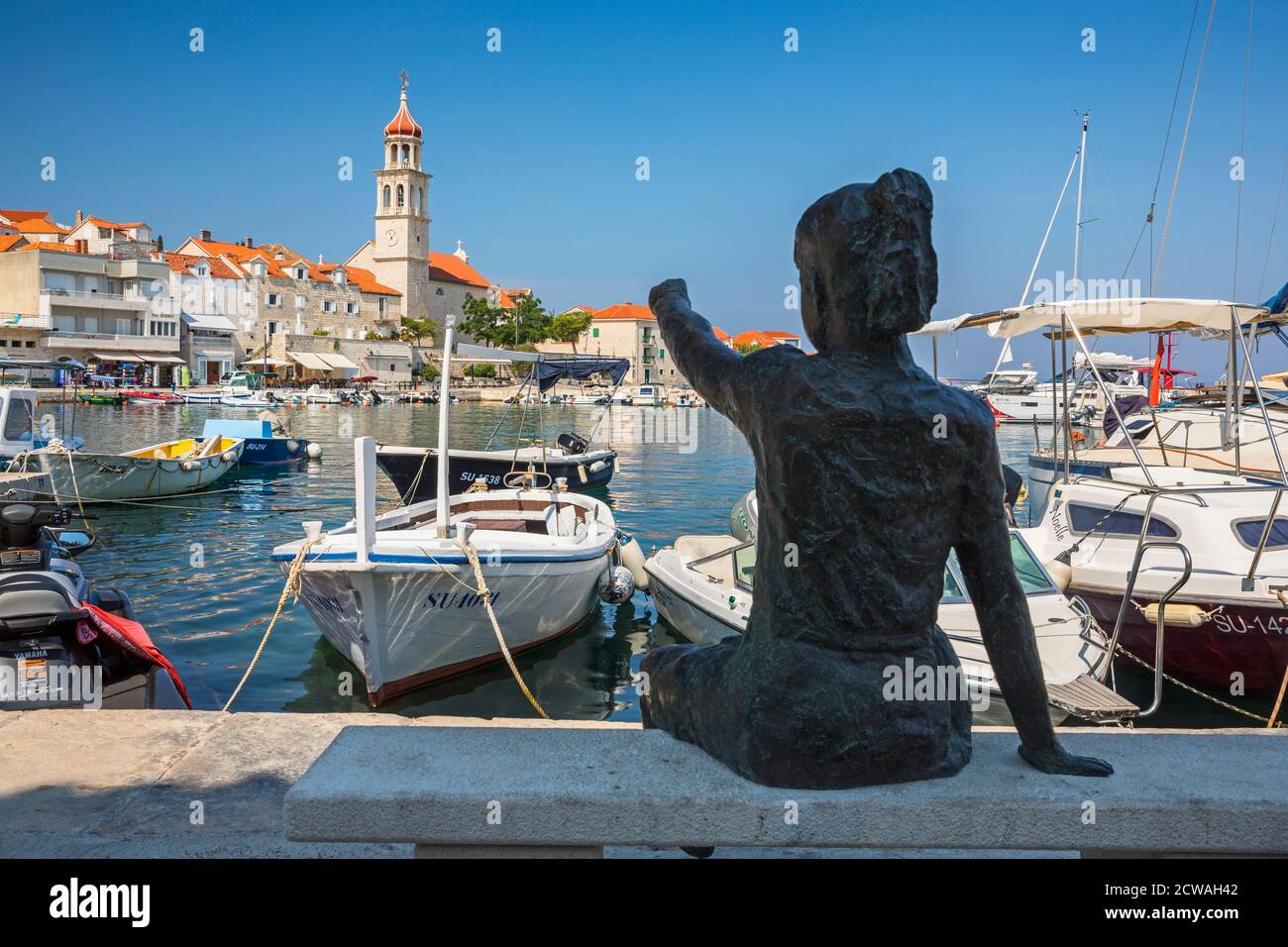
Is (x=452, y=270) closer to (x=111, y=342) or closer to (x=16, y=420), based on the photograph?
(x=111, y=342)

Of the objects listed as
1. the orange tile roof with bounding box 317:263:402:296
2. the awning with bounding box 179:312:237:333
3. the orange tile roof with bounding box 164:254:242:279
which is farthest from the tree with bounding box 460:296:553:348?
the awning with bounding box 179:312:237:333

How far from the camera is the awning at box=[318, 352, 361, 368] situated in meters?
94.3

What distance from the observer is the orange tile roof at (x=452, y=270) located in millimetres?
123312

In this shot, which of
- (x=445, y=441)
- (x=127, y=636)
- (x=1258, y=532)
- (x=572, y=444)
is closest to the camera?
(x=127, y=636)

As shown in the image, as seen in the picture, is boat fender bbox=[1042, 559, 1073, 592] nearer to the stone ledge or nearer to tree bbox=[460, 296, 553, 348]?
the stone ledge

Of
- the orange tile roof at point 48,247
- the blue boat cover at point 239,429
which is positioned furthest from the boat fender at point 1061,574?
the orange tile roof at point 48,247

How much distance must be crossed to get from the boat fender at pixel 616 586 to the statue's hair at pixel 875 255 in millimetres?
9792

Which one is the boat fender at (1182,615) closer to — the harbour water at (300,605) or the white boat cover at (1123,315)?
the harbour water at (300,605)

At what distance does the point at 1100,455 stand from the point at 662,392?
104 metres

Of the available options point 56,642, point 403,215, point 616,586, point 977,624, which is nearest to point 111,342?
point 403,215

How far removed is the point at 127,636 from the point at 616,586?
6296 mm

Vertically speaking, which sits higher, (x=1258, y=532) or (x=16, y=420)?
(x=16, y=420)

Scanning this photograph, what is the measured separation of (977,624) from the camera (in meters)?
6.44
